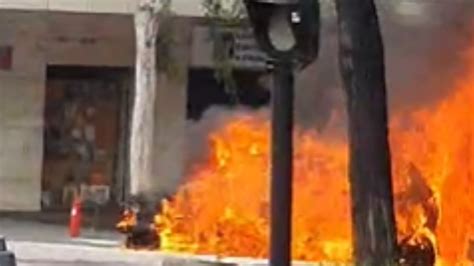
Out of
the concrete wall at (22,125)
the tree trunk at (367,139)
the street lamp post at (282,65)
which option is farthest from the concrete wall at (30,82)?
the street lamp post at (282,65)

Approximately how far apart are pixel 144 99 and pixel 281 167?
538 inches

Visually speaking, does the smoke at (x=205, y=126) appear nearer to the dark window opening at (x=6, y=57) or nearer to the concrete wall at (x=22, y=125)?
the concrete wall at (x=22, y=125)

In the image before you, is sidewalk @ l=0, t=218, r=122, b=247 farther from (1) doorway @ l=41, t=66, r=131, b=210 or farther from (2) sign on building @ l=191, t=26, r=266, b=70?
(2) sign on building @ l=191, t=26, r=266, b=70

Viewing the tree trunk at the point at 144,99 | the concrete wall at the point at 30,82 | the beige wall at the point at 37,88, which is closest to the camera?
the tree trunk at the point at 144,99

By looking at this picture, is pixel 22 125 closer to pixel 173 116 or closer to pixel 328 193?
pixel 173 116

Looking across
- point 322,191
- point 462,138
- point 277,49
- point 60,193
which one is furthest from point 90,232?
point 277,49

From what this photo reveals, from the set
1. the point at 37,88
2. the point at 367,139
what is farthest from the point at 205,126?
the point at 367,139

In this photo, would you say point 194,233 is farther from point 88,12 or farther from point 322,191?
point 88,12

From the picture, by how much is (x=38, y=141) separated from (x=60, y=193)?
3.25 ft

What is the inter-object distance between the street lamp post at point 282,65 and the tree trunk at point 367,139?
15.6 ft

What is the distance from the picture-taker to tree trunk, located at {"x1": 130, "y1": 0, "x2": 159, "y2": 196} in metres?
19.8

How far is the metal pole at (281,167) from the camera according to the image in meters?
6.43

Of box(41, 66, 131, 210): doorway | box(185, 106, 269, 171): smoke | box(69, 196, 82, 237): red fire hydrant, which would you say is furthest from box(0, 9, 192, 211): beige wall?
box(69, 196, 82, 237): red fire hydrant

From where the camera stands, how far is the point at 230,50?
22.5 m
